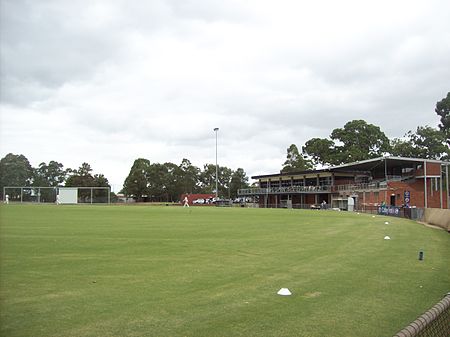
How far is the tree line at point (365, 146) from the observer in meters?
90.1

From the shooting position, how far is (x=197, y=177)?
Answer: 146750 mm

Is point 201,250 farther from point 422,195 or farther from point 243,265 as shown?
point 422,195

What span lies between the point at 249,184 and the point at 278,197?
2005 inches

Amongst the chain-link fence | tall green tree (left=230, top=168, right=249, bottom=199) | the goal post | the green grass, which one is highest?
tall green tree (left=230, top=168, right=249, bottom=199)

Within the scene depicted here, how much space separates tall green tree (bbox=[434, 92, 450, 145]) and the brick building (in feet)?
62.9

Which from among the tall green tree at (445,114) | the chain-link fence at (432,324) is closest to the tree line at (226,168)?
the tall green tree at (445,114)

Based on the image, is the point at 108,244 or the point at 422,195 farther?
the point at 422,195

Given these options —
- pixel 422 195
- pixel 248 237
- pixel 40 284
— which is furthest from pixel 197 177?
pixel 40 284

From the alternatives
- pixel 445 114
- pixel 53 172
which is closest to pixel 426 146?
pixel 445 114

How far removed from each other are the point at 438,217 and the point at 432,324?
28.0 m

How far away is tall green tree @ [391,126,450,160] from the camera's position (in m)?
88.3

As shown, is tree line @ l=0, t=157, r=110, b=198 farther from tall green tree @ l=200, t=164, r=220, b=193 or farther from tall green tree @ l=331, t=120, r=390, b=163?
tall green tree @ l=331, t=120, r=390, b=163

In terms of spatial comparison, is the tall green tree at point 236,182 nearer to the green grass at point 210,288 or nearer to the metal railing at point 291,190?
the metal railing at point 291,190

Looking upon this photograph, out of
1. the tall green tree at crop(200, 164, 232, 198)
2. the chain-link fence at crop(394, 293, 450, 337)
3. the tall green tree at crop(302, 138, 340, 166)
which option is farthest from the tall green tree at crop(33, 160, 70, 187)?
the chain-link fence at crop(394, 293, 450, 337)
